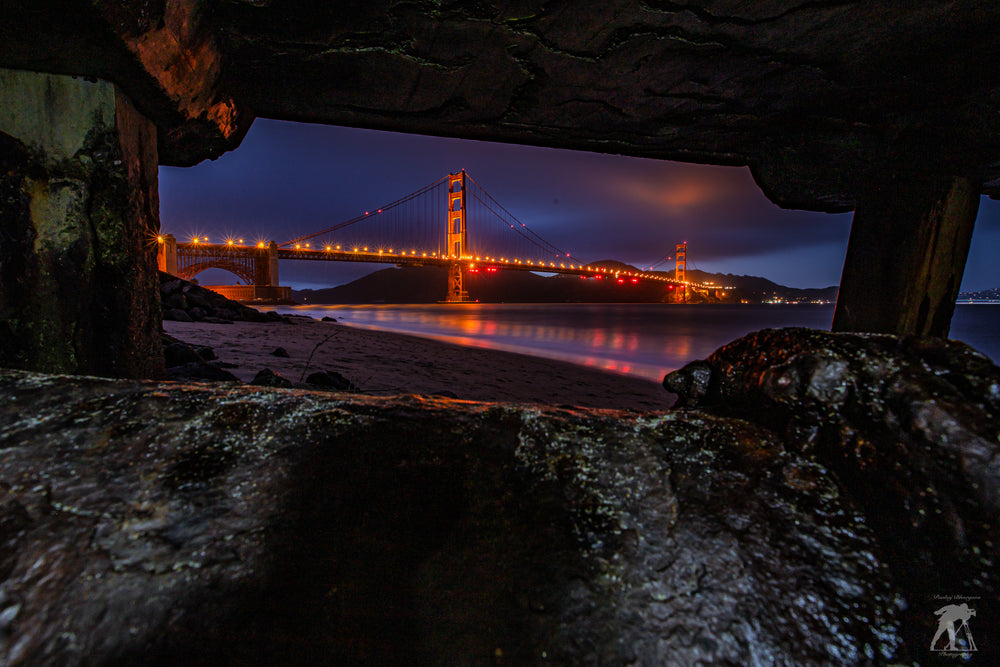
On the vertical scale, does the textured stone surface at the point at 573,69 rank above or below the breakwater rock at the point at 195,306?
above

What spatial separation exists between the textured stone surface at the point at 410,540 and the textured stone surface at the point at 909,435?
5 centimetres

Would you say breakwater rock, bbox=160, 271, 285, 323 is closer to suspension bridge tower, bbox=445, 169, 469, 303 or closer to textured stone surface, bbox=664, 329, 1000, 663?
textured stone surface, bbox=664, 329, 1000, 663

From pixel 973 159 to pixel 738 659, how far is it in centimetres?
285

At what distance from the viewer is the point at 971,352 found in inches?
33.4

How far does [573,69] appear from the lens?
1637mm

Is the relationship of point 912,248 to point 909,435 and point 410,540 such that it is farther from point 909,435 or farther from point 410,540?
point 410,540

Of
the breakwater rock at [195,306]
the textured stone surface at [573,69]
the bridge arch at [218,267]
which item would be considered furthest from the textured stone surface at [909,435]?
the bridge arch at [218,267]

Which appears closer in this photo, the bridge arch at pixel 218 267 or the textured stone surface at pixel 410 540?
the textured stone surface at pixel 410 540

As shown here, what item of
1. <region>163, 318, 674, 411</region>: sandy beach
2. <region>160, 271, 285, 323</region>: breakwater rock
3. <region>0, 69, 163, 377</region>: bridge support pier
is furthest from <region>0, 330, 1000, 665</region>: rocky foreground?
<region>160, 271, 285, 323</region>: breakwater rock

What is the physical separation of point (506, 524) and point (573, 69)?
1744mm

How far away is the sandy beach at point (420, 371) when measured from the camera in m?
3.75

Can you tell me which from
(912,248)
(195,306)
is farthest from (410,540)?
(195,306)

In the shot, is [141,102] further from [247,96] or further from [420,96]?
[420,96]

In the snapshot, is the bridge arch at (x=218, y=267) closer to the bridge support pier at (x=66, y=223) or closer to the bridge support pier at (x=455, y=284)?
the bridge support pier at (x=455, y=284)
